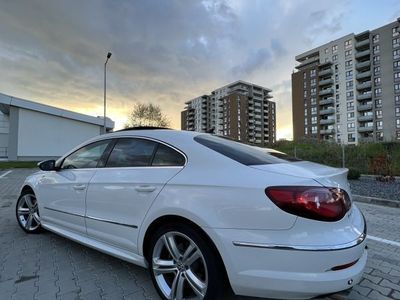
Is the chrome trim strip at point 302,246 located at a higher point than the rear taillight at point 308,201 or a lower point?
lower

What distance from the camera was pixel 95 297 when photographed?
268cm

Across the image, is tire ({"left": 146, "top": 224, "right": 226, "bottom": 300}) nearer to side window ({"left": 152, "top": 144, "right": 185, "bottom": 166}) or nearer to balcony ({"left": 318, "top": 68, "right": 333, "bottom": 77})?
side window ({"left": 152, "top": 144, "right": 185, "bottom": 166})

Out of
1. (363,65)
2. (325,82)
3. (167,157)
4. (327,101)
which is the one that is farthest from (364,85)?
(167,157)

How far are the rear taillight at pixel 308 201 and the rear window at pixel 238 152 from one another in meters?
0.42

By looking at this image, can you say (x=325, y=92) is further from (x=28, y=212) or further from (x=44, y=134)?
(x=28, y=212)

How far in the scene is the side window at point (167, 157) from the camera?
104 inches

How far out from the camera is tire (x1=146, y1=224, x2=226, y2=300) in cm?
222

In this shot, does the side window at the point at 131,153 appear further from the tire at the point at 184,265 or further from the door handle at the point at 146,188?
the tire at the point at 184,265

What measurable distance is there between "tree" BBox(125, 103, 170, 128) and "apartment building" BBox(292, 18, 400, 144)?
34.5 m

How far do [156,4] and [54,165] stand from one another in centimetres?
991

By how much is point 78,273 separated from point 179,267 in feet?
4.51

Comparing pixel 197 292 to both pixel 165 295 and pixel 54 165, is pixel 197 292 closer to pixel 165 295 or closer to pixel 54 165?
pixel 165 295

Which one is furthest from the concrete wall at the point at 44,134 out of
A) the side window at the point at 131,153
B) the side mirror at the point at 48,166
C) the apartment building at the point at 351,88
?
the apartment building at the point at 351,88

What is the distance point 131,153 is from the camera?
10.2ft
